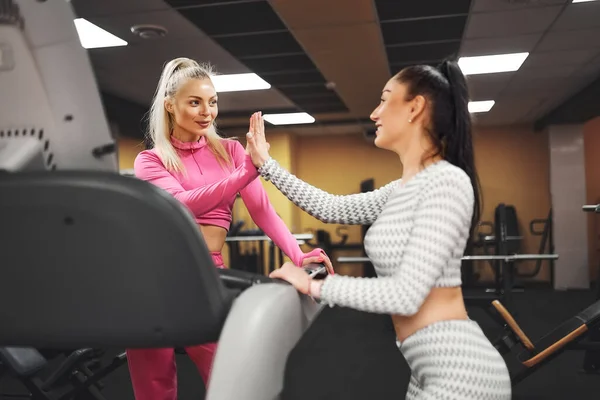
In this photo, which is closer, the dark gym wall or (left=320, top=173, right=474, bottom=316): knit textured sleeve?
(left=320, top=173, right=474, bottom=316): knit textured sleeve

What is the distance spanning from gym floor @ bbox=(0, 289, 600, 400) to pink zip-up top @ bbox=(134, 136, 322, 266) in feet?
4.21

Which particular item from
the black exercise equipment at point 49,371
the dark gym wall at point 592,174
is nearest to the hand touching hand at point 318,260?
the black exercise equipment at point 49,371

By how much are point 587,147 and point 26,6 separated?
990cm

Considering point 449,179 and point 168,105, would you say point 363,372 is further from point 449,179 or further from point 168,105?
point 449,179

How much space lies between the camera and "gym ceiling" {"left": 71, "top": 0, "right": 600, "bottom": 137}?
388 cm

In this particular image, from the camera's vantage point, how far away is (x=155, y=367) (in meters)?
1.38

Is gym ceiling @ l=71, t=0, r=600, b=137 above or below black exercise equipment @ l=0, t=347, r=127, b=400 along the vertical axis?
above

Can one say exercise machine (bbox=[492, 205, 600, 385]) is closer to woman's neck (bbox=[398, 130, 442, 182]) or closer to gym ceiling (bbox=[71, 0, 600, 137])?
gym ceiling (bbox=[71, 0, 600, 137])

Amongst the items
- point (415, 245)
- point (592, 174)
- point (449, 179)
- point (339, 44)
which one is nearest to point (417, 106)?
point (449, 179)

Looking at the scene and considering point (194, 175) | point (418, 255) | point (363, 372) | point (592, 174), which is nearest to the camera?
point (418, 255)

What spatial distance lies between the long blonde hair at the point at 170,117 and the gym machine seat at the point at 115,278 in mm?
722

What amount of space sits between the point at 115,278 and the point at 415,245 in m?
0.55

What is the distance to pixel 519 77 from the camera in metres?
6.21

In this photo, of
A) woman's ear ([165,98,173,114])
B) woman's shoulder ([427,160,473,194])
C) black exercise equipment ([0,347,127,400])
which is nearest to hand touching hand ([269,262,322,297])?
woman's shoulder ([427,160,473,194])
